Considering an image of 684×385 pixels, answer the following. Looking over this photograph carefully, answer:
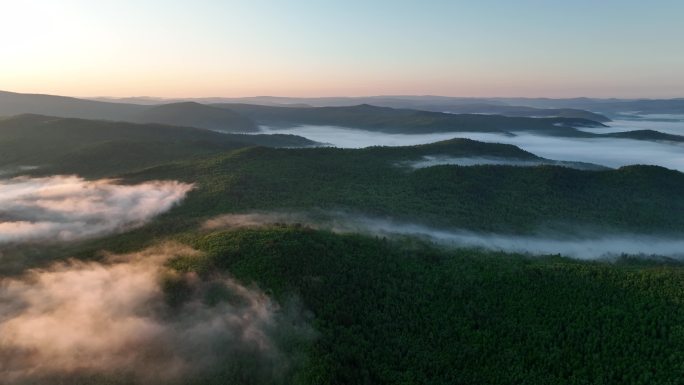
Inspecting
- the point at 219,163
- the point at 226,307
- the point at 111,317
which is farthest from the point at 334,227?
the point at 219,163

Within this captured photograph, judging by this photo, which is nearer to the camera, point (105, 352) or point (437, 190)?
point (105, 352)

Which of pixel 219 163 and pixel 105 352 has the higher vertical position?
pixel 219 163

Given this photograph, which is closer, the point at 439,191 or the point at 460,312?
the point at 460,312

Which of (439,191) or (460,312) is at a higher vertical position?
(439,191)

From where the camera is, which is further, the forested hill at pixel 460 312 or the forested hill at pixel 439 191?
the forested hill at pixel 439 191

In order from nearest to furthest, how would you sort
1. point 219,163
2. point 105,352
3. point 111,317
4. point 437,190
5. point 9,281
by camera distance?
point 105,352, point 111,317, point 9,281, point 437,190, point 219,163

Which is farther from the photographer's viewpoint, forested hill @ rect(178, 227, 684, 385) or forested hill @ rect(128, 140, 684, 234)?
forested hill @ rect(128, 140, 684, 234)

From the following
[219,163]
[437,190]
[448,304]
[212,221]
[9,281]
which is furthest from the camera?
[219,163]

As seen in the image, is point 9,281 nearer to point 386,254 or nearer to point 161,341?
point 161,341

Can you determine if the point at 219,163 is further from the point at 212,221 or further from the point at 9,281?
the point at 9,281
